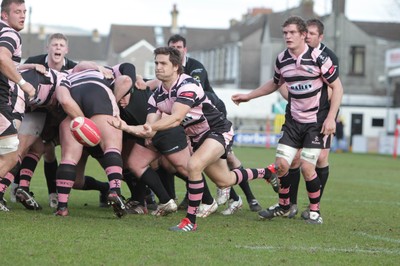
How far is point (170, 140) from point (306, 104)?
1565 mm

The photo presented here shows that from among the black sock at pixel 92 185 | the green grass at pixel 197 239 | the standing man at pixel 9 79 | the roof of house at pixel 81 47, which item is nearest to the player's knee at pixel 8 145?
the standing man at pixel 9 79

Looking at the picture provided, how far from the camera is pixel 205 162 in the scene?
8906mm

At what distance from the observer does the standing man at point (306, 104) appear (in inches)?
378

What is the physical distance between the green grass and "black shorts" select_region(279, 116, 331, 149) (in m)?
0.87

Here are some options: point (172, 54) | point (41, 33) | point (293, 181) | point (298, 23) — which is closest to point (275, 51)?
point (41, 33)

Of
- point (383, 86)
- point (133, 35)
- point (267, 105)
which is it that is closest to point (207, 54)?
point (133, 35)

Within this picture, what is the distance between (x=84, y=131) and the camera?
869 centimetres

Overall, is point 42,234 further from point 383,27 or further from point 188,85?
point 383,27

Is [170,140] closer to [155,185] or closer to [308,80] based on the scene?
[155,185]

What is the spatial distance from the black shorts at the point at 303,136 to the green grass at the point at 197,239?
870 mm

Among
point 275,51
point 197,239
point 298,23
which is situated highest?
point 275,51

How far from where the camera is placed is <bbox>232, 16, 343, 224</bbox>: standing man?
959 centimetres

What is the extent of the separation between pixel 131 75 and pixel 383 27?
69392mm

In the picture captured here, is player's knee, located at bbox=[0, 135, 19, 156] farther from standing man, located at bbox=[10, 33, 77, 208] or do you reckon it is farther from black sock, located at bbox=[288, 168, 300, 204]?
black sock, located at bbox=[288, 168, 300, 204]
